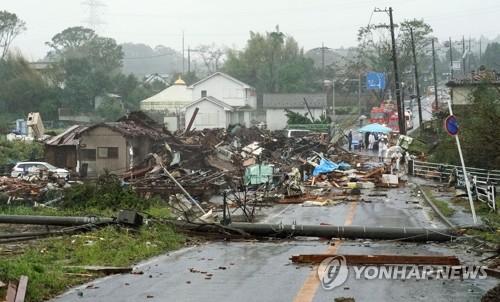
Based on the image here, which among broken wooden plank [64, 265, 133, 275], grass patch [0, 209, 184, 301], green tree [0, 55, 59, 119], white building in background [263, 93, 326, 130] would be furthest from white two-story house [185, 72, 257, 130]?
broken wooden plank [64, 265, 133, 275]

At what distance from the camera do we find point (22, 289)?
8945 millimetres

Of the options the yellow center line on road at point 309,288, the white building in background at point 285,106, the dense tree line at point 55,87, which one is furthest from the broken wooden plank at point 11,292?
the white building in background at point 285,106

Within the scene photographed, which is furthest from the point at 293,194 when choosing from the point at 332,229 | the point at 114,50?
the point at 114,50

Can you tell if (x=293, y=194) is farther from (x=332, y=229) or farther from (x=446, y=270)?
(x=446, y=270)

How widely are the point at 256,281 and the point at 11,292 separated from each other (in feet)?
11.7

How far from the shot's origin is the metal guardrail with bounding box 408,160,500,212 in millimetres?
22175

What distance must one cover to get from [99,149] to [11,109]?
37164 mm

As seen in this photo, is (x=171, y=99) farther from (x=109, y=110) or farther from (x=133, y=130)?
(x=133, y=130)

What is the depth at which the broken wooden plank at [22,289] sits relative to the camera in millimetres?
8656

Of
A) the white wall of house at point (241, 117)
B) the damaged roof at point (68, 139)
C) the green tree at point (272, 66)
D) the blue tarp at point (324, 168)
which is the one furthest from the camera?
the green tree at point (272, 66)

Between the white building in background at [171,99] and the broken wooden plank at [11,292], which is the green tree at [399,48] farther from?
the broken wooden plank at [11,292]

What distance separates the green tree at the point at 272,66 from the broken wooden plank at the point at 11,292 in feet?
325

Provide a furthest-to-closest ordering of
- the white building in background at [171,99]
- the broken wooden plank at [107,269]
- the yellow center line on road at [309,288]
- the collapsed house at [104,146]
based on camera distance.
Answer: the white building in background at [171,99], the collapsed house at [104,146], the broken wooden plank at [107,269], the yellow center line on road at [309,288]

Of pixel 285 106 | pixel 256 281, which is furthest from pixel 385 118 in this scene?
pixel 256 281
